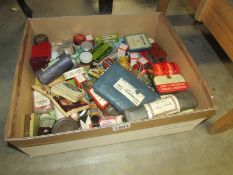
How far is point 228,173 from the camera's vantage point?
960mm

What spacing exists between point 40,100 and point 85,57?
12.6 inches

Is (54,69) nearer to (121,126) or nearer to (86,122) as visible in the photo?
(86,122)

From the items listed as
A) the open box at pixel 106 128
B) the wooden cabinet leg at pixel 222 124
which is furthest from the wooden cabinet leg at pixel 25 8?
the wooden cabinet leg at pixel 222 124

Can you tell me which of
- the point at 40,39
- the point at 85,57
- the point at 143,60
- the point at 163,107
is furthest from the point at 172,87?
the point at 40,39

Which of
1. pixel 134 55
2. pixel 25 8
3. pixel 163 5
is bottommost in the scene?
pixel 134 55

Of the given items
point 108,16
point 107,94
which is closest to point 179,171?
point 107,94

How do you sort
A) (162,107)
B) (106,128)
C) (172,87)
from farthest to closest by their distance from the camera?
(172,87) < (162,107) < (106,128)

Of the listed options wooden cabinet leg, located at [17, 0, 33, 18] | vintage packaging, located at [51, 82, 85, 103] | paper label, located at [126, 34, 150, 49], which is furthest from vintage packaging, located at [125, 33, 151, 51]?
wooden cabinet leg, located at [17, 0, 33, 18]

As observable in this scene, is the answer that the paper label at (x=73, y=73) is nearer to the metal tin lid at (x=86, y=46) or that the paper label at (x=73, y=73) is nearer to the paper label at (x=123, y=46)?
the metal tin lid at (x=86, y=46)

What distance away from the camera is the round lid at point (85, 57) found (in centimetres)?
111

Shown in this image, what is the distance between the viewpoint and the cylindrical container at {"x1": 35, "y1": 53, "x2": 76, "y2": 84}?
1033 mm

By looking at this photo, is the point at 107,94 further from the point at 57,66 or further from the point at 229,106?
the point at 229,106

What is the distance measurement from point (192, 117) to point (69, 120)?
0.52 meters

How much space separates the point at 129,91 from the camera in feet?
3.11
